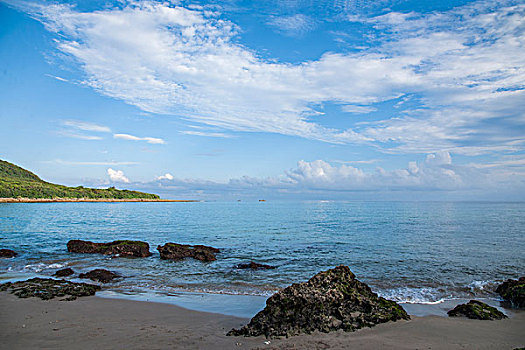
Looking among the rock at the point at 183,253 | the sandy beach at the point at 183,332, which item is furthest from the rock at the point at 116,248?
the sandy beach at the point at 183,332

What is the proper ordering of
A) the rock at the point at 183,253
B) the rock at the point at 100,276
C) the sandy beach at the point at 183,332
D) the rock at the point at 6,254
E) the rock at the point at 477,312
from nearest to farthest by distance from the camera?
the sandy beach at the point at 183,332 < the rock at the point at 477,312 < the rock at the point at 100,276 < the rock at the point at 183,253 < the rock at the point at 6,254

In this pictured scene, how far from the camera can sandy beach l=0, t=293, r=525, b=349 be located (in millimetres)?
8148

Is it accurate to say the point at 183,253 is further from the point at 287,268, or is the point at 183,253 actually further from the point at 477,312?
the point at 477,312

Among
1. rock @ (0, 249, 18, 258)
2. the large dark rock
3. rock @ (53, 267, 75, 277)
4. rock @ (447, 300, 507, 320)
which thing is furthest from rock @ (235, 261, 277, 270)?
rock @ (0, 249, 18, 258)

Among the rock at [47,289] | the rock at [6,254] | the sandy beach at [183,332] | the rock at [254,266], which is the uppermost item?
the sandy beach at [183,332]

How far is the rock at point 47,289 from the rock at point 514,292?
1786cm

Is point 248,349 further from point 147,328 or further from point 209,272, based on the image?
point 209,272

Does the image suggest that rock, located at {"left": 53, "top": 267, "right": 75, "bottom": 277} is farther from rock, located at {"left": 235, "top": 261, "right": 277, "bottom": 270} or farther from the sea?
Answer: rock, located at {"left": 235, "top": 261, "right": 277, "bottom": 270}

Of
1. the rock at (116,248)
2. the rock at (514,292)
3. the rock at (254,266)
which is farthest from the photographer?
the rock at (116,248)

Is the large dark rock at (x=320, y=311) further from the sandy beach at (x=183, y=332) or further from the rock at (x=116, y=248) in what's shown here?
the rock at (x=116, y=248)

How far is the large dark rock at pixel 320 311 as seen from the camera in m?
8.84

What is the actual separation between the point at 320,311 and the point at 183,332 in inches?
162

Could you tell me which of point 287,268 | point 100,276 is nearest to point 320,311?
point 287,268

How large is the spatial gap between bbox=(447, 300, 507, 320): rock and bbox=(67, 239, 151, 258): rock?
832 inches
